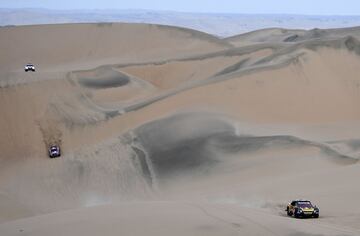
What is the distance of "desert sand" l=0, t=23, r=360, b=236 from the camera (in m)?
14.5

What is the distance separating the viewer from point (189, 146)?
29.7 meters

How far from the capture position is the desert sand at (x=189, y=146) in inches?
572

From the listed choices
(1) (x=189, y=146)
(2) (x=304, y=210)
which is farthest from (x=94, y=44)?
(2) (x=304, y=210)

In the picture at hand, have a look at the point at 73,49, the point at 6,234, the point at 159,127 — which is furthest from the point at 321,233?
the point at 73,49

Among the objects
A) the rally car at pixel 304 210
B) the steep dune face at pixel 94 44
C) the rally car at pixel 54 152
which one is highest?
the steep dune face at pixel 94 44

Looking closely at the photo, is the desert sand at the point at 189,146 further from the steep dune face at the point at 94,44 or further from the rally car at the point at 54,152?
the steep dune face at the point at 94,44

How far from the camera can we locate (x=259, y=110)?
35375 millimetres

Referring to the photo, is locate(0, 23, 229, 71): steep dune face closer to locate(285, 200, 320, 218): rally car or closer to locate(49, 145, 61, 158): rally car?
locate(49, 145, 61, 158): rally car

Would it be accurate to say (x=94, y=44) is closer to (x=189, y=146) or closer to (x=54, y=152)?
(x=54, y=152)

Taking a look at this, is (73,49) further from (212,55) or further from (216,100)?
(216,100)

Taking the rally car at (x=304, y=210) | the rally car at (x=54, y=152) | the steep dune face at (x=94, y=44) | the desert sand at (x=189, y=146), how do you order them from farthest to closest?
the steep dune face at (x=94, y=44)
the rally car at (x=54, y=152)
the rally car at (x=304, y=210)
the desert sand at (x=189, y=146)

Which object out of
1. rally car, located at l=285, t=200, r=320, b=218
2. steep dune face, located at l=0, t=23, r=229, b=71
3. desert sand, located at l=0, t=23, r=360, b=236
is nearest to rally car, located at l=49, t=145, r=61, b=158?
desert sand, located at l=0, t=23, r=360, b=236

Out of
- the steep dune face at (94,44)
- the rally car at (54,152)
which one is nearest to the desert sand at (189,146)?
the rally car at (54,152)

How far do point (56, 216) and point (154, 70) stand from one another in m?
36.9
